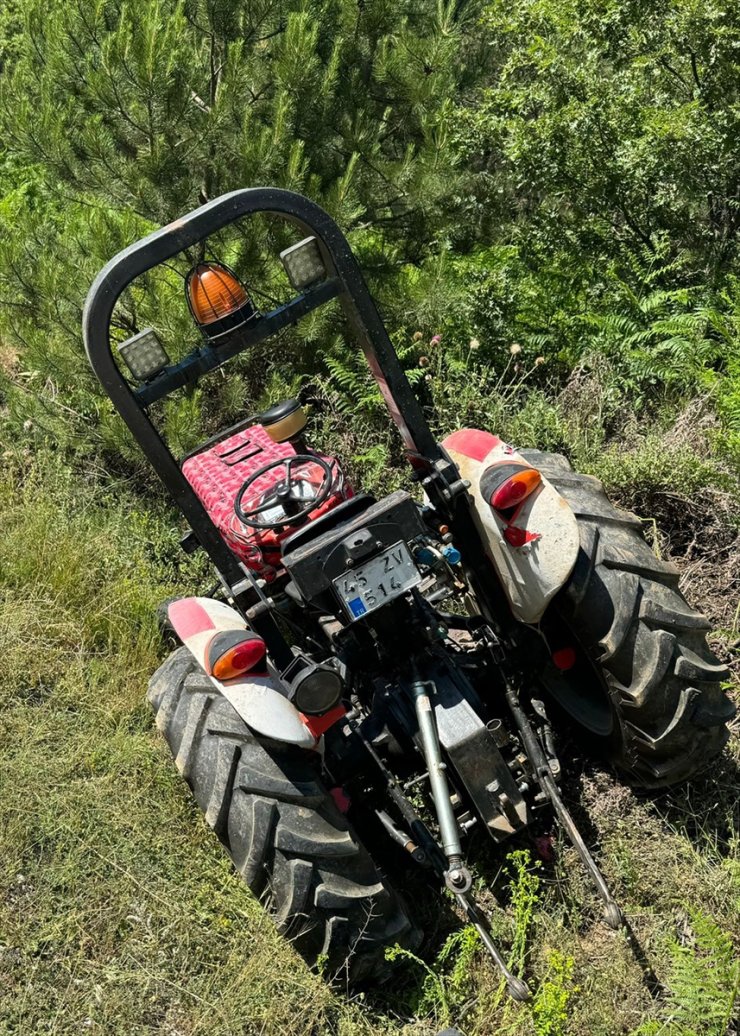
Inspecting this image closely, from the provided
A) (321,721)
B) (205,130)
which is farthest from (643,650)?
(205,130)

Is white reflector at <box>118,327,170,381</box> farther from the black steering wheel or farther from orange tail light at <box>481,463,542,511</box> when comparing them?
orange tail light at <box>481,463,542,511</box>

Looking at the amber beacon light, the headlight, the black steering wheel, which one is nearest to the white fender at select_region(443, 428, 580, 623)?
the black steering wheel

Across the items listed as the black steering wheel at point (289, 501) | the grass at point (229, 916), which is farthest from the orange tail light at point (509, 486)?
the grass at point (229, 916)

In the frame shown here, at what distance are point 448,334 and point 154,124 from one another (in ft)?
6.81

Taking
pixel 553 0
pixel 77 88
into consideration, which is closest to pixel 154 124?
pixel 77 88

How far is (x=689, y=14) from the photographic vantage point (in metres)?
5.52

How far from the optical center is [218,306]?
10.2 feet

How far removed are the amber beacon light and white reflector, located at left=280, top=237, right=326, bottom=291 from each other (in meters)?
0.16

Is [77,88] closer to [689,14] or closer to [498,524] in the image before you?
[689,14]

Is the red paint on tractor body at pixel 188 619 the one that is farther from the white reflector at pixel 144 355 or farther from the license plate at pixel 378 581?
the white reflector at pixel 144 355

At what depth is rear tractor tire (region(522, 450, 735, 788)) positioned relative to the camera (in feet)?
10.8

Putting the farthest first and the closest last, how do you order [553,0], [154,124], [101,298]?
[553,0] → [154,124] → [101,298]

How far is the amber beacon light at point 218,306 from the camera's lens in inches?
122

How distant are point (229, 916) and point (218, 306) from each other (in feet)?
7.29
